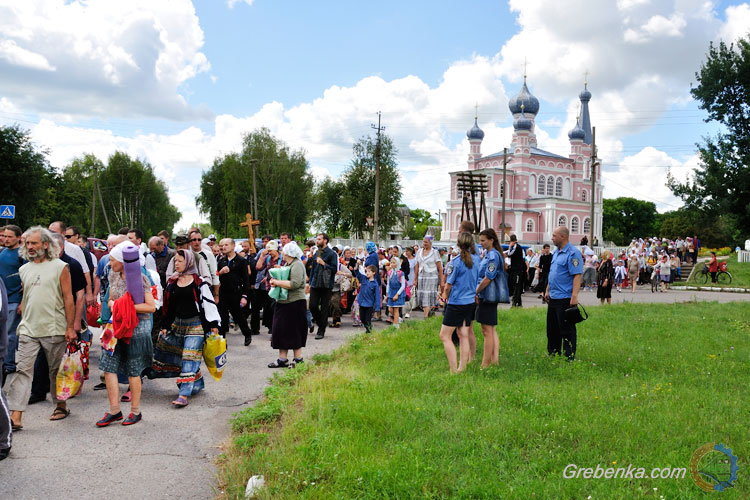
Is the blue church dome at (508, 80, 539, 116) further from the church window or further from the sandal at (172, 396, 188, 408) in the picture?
the sandal at (172, 396, 188, 408)

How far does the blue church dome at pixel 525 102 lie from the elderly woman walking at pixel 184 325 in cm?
8337

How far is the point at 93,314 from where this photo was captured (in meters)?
8.40

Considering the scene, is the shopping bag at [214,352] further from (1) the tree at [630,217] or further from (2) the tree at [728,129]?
(1) the tree at [630,217]

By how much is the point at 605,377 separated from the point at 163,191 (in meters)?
72.5

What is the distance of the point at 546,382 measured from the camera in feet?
21.7

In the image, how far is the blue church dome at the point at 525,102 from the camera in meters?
84.1

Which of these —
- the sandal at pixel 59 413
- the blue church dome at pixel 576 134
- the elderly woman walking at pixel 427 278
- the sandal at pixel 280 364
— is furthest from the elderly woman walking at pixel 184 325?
the blue church dome at pixel 576 134

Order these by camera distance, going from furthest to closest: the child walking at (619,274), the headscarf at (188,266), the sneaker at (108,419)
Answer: the child walking at (619,274)
the headscarf at (188,266)
the sneaker at (108,419)

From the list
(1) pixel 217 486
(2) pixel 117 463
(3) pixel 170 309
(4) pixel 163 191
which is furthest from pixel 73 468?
(4) pixel 163 191

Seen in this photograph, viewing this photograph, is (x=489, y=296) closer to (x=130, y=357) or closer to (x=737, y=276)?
(x=130, y=357)

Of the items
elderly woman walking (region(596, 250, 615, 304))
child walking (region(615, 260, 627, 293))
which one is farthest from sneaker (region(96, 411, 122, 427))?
child walking (region(615, 260, 627, 293))

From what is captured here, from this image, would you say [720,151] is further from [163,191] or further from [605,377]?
[163,191]

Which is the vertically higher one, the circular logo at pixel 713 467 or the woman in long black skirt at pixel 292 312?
the woman in long black skirt at pixel 292 312

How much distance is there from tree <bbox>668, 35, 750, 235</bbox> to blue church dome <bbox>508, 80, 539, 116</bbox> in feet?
230
